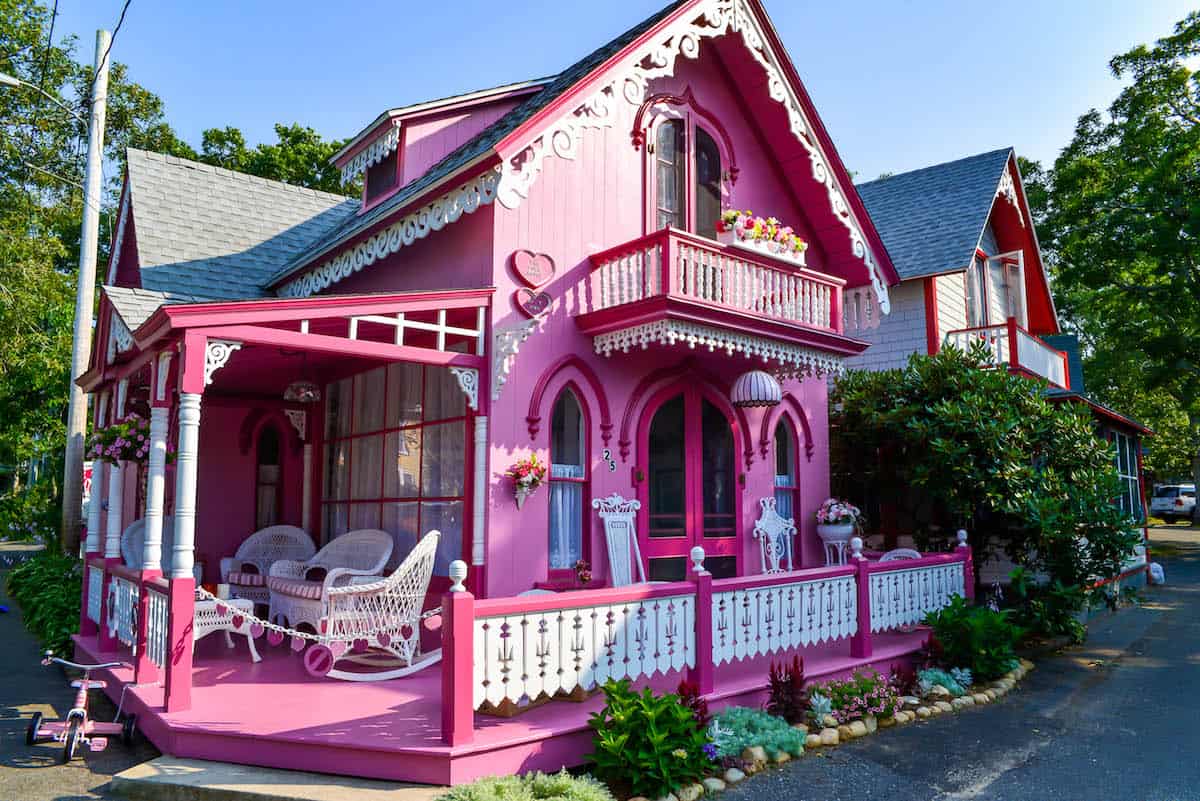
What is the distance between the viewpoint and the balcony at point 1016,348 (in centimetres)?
1415

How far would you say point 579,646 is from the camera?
5562 millimetres

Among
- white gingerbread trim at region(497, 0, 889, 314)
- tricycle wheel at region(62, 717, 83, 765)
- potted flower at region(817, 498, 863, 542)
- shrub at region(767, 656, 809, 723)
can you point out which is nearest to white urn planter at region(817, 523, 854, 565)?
potted flower at region(817, 498, 863, 542)

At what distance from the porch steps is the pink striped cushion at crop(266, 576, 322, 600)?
7.33ft

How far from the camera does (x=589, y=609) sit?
5.63 m

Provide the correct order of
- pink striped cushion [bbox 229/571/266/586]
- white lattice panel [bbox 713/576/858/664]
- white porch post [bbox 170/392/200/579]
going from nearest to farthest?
white porch post [bbox 170/392/200/579] → white lattice panel [bbox 713/576/858/664] → pink striped cushion [bbox 229/571/266/586]

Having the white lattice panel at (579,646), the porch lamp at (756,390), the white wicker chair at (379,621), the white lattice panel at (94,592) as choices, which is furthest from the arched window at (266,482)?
the white lattice panel at (579,646)

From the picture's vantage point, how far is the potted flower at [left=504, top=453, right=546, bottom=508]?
784 centimetres

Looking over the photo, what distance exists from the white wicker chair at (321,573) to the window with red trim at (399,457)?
0.31 m

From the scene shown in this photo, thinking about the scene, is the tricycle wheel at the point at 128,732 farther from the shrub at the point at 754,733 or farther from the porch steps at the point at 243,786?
the shrub at the point at 754,733

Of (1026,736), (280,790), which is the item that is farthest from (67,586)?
(1026,736)

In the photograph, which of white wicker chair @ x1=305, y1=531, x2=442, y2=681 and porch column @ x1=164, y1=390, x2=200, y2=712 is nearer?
porch column @ x1=164, y1=390, x2=200, y2=712

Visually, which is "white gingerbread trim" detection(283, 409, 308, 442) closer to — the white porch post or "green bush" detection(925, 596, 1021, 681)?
the white porch post

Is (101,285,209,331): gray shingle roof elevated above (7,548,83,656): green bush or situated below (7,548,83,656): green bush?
above

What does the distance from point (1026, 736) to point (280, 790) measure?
5632 millimetres
